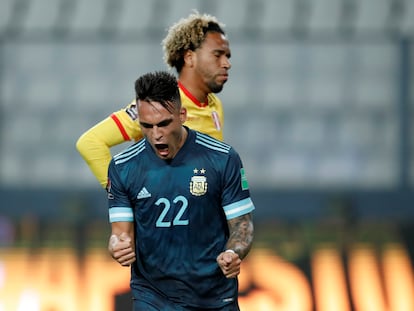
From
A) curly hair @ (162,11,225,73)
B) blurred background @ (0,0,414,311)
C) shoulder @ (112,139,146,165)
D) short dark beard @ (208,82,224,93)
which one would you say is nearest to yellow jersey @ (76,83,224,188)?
short dark beard @ (208,82,224,93)

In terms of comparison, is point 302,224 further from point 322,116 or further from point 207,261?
point 207,261

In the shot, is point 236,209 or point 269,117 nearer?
point 236,209

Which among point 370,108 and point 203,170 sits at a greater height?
point 370,108

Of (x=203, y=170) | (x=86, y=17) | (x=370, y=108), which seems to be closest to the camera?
(x=203, y=170)

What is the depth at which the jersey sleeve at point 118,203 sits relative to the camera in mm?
5559

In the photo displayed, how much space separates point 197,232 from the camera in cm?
558

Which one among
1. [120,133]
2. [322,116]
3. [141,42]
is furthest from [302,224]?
[120,133]

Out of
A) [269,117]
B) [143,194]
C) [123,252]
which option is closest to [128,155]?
[143,194]

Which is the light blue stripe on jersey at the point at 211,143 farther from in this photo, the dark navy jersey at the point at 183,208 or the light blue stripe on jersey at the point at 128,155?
the light blue stripe on jersey at the point at 128,155

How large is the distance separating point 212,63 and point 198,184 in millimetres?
1058

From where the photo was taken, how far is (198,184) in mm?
5520

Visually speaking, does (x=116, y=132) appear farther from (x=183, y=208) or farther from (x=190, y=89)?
(x=183, y=208)

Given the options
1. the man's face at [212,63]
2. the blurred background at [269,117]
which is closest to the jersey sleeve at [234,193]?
the man's face at [212,63]

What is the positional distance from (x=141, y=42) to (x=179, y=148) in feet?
25.4
